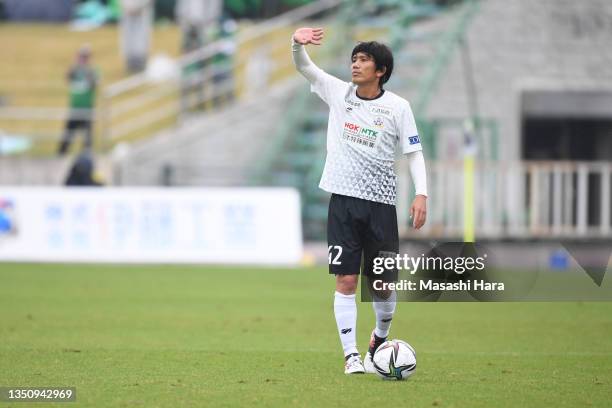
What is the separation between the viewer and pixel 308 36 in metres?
9.98

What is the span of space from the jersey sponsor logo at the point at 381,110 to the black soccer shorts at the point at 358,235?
635 mm

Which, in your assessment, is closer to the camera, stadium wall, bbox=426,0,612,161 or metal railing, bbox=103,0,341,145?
metal railing, bbox=103,0,341,145


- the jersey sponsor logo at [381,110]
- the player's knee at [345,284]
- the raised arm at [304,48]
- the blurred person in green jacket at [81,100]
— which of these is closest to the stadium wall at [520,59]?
the blurred person in green jacket at [81,100]

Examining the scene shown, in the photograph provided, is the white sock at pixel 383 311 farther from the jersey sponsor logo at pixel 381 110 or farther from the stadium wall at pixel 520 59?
the stadium wall at pixel 520 59

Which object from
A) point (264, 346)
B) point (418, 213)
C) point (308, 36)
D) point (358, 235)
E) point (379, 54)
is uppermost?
point (308, 36)

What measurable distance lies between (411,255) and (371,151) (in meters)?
0.80

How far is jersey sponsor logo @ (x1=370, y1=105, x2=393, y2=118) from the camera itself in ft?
33.4

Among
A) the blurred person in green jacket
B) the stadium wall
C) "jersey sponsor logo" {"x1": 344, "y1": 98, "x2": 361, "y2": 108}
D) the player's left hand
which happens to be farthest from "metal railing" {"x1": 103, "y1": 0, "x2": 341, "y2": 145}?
the player's left hand

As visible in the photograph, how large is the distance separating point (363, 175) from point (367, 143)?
0.77 feet

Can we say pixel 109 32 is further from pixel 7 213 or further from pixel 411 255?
pixel 411 255

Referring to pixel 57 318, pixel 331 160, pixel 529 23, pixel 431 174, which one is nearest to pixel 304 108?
pixel 431 174

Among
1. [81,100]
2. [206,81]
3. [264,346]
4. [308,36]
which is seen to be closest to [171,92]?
[206,81]

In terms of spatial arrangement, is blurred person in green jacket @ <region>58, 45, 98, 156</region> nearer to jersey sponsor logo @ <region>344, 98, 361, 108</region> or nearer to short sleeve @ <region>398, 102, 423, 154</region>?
jersey sponsor logo @ <region>344, 98, 361, 108</region>

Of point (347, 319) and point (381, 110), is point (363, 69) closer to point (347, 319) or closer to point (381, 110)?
point (381, 110)
